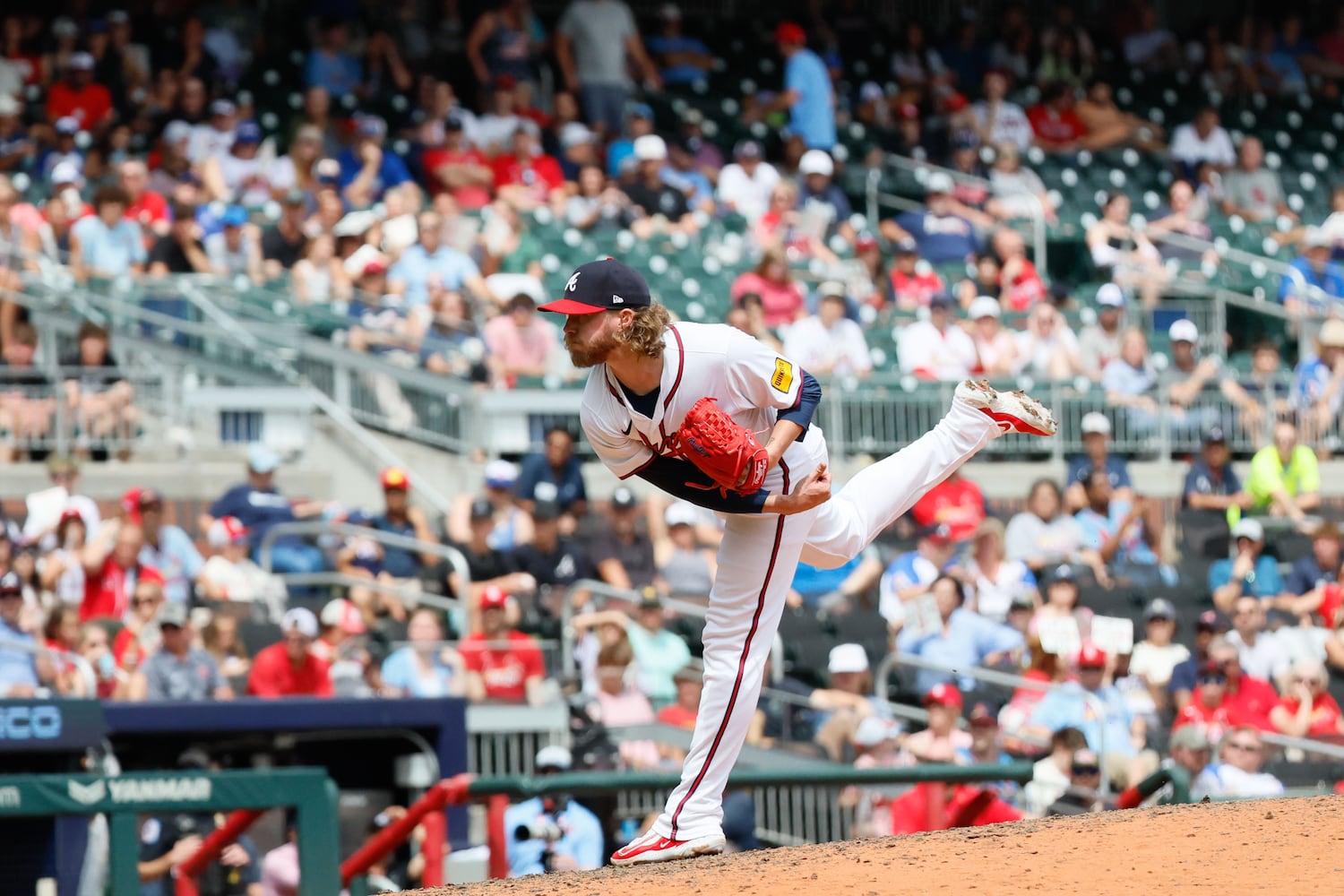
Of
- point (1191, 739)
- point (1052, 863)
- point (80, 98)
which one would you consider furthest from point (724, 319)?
point (1052, 863)

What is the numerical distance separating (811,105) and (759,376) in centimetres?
1120

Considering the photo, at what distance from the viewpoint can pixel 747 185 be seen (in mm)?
15141

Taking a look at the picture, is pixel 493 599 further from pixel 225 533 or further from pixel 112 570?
pixel 112 570

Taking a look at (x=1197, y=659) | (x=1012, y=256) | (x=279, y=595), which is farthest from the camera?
(x=1012, y=256)

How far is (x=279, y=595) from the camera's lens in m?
9.88

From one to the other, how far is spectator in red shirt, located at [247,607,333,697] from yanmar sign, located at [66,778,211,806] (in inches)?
95.3

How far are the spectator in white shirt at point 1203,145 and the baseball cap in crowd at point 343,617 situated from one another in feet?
33.7

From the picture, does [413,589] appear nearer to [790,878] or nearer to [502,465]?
[502,465]

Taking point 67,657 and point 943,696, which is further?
point 943,696

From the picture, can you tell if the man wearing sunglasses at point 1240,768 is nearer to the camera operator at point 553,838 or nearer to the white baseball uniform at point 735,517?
the camera operator at point 553,838

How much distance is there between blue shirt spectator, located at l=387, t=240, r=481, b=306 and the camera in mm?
12773

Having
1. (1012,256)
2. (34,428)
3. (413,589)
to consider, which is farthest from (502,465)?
(1012,256)

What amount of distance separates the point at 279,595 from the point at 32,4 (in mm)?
8428

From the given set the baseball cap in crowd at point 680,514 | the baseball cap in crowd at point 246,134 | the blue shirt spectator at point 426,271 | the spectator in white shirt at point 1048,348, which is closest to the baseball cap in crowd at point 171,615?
the baseball cap in crowd at point 680,514
